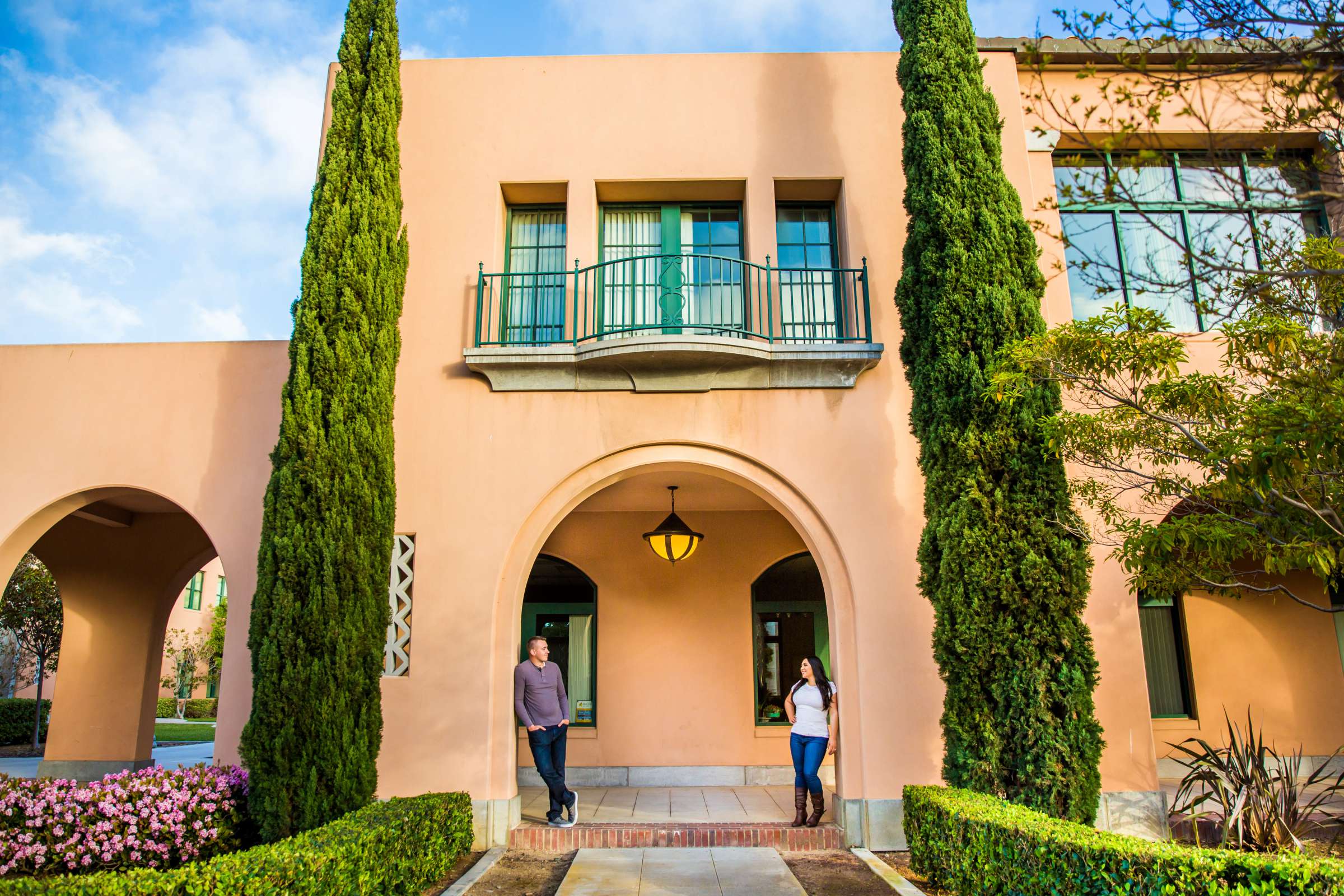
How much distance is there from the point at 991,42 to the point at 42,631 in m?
21.2

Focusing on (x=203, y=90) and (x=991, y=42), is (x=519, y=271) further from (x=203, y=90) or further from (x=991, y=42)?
(x=991, y=42)

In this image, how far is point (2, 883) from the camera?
13.8 feet

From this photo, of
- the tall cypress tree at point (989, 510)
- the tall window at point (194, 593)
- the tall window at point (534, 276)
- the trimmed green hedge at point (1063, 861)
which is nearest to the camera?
the trimmed green hedge at point (1063, 861)

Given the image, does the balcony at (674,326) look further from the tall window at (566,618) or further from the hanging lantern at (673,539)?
the tall window at (566,618)

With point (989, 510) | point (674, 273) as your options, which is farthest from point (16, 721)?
point (989, 510)

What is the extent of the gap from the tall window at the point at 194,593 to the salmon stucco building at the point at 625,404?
69.5 feet

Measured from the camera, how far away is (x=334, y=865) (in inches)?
197

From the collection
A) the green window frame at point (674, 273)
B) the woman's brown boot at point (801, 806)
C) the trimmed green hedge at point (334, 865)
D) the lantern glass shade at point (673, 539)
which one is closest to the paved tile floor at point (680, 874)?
the woman's brown boot at point (801, 806)

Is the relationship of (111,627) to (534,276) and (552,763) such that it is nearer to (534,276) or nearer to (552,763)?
(552,763)

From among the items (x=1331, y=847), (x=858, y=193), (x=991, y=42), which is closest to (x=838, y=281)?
(x=858, y=193)

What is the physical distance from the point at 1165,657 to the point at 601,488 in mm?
8596

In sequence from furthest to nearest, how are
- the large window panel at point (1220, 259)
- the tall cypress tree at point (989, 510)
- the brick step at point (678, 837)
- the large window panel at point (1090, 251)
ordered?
the large window panel at point (1090, 251)
the brick step at point (678, 837)
the tall cypress tree at point (989, 510)
the large window panel at point (1220, 259)

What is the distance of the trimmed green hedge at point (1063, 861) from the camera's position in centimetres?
400

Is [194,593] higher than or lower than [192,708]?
higher
